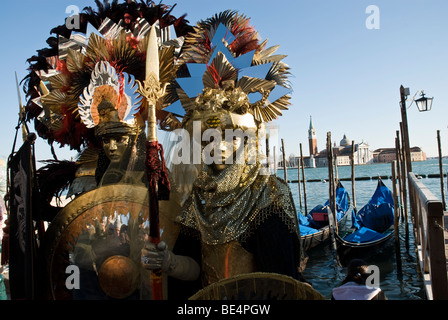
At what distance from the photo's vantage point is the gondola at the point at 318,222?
1432 cm

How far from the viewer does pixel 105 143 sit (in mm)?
3070

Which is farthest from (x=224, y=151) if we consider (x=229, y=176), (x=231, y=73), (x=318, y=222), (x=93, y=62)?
(x=318, y=222)

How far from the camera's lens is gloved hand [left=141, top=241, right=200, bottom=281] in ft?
6.95

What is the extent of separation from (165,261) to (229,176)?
25.5 inches

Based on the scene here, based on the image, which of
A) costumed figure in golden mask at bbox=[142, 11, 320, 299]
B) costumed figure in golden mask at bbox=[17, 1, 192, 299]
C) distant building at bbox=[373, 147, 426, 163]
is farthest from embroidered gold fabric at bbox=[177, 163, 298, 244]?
distant building at bbox=[373, 147, 426, 163]

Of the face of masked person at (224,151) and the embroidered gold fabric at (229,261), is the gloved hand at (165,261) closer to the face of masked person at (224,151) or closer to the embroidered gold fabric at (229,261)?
the embroidered gold fabric at (229,261)

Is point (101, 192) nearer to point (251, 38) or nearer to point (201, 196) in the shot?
point (201, 196)

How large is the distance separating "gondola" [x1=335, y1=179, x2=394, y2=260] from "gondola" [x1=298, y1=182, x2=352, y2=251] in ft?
2.50

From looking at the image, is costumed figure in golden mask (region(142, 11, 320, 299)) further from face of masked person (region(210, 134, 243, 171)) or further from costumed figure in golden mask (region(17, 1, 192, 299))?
costumed figure in golden mask (region(17, 1, 192, 299))

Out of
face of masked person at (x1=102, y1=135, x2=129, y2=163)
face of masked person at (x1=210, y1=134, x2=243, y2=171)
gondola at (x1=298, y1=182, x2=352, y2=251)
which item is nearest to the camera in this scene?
face of masked person at (x1=210, y1=134, x2=243, y2=171)

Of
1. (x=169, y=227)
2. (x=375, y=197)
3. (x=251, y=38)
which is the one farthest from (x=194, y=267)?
(x=375, y=197)

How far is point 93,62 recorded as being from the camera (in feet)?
10.7

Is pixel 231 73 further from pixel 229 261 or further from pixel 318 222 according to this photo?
pixel 318 222

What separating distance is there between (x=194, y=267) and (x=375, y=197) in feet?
53.5
